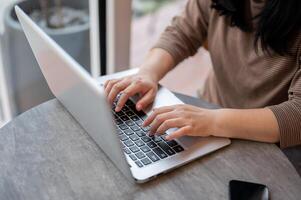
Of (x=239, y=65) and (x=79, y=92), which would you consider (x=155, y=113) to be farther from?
(x=239, y=65)

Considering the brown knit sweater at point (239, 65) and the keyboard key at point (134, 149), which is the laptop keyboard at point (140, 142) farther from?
the brown knit sweater at point (239, 65)

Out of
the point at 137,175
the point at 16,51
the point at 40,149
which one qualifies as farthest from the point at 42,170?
the point at 16,51

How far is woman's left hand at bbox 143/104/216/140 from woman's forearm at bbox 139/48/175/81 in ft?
0.63

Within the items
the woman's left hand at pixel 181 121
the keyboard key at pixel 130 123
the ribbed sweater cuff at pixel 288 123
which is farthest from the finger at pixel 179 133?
the ribbed sweater cuff at pixel 288 123

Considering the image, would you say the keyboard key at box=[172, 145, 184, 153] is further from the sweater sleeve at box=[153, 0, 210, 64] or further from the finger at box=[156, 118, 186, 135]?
the sweater sleeve at box=[153, 0, 210, 64]

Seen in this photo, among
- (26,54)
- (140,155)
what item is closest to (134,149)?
(140,155)

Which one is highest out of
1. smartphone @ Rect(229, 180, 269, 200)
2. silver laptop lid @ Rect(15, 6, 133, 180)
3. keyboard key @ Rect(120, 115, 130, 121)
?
silver laptop lid @ Rect(15, 6, 133, 180)

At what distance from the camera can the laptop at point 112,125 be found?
65 centimetres

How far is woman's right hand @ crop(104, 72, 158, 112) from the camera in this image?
3.08ft

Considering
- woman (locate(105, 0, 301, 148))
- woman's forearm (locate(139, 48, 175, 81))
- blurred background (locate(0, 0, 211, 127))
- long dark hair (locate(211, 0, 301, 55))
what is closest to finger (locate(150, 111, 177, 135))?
woman (locate(105, 0, 301, 148))

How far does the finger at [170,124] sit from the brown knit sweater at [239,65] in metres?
0.22

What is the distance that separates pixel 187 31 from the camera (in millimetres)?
1200

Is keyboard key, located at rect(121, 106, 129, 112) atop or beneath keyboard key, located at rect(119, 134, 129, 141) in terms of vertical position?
atop

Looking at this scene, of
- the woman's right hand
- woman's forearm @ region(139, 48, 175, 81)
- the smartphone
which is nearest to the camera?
the smartphone
